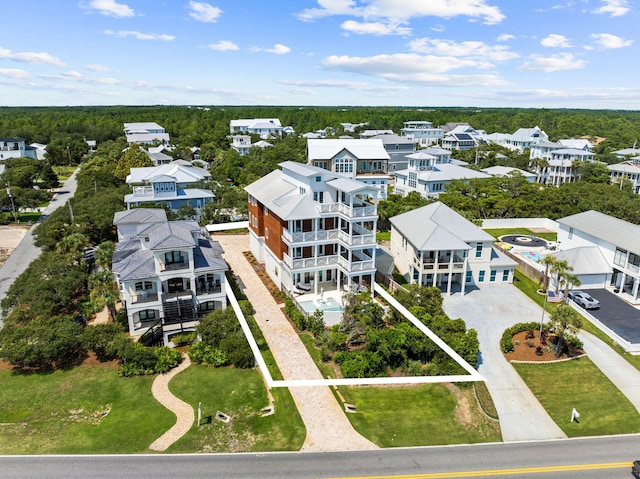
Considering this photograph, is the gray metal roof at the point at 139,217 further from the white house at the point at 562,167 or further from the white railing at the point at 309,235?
the white house at the point at 562,167

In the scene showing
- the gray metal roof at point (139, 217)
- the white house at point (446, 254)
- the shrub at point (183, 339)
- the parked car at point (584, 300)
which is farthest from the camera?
the gray metal roof at point (139, 217)

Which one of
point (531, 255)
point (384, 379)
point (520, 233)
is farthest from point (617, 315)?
point (520, 233)

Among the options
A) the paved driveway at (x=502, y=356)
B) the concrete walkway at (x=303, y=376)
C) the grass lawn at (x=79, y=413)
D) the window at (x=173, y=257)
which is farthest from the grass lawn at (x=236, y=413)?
the paved driveway at (x=502, y=356)

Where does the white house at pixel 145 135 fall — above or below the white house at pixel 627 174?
above

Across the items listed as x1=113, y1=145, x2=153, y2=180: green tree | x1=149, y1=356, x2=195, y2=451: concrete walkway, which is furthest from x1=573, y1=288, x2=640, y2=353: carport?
x1=113, y1=145, x2=153, y2=180: green tree

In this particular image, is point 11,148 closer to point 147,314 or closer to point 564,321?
point 147,314

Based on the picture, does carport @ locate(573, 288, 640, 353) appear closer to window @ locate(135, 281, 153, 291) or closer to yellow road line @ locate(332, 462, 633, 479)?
yellow road line @ locate(332, 462, 633, 479)

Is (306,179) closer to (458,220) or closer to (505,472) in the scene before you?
(458,220)
